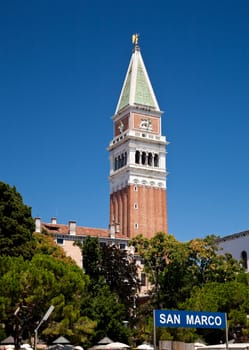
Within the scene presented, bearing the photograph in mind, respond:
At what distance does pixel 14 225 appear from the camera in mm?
41375

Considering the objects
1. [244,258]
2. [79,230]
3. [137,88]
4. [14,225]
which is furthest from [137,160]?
[14,225]

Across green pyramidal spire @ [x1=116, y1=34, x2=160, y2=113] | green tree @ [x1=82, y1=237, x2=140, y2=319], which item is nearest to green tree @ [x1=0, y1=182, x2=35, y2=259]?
green tree @ [x1=82, y1=237, x2=140, y2=319]

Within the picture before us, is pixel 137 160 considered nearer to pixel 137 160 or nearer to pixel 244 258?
pixel 137 160

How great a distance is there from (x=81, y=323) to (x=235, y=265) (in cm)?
2177

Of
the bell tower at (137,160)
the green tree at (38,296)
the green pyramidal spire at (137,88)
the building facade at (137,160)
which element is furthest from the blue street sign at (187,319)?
the green pyramidal spire at (137,88)

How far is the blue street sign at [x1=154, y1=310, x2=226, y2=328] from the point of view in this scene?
23.1 m

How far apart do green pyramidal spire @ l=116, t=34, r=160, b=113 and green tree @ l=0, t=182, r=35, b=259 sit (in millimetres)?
53666

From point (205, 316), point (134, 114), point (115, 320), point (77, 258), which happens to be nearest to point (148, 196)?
point (134, 114)

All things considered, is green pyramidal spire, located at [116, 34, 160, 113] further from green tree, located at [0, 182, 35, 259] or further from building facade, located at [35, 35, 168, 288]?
green tree, located at [0, 182, 35, 259]

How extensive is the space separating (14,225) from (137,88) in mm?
58540

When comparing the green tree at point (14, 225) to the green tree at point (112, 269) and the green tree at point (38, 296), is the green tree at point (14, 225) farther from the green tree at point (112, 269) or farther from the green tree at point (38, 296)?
the green tree at point (112, 269)

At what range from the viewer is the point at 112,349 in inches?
1516

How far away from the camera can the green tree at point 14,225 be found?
40.5 meters

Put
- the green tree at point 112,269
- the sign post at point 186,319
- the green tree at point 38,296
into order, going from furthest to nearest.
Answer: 1. the green tree at point 112,269
2. the green tree at point 38,296
3. the sign post at point 186,319
